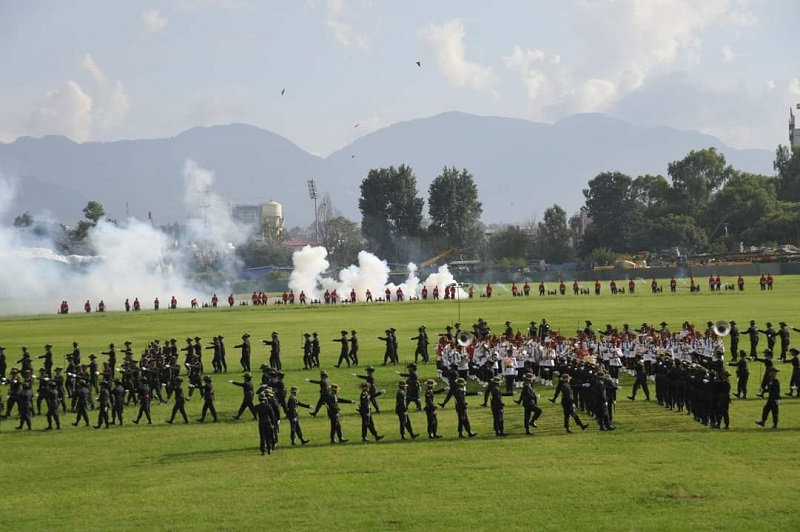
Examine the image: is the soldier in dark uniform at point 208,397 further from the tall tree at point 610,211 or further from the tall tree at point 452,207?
the tall tree at point 610,211

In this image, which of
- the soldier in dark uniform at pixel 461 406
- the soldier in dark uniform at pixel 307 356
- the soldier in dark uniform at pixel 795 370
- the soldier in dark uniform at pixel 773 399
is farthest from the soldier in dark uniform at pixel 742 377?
the soldier in dark uniform at pixel 307 356

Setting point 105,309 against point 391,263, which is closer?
point 105,309

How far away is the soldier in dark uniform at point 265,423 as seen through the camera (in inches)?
832

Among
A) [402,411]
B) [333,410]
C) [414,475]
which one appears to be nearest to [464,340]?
[402,411]

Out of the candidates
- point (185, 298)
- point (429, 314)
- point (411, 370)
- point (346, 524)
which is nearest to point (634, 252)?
point (185, 298)

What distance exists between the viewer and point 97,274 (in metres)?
98.2

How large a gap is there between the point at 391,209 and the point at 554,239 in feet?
100

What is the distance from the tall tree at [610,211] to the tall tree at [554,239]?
249 inches

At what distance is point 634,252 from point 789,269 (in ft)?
125

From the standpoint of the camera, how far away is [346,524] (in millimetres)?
15609

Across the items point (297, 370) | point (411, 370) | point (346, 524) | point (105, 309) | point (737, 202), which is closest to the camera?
point (346, 524)

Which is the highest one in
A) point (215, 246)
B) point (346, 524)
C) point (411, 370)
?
point (215, 246)

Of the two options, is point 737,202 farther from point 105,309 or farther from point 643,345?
point 643,345

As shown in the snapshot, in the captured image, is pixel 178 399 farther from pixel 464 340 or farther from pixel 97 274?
pixel 97 274
